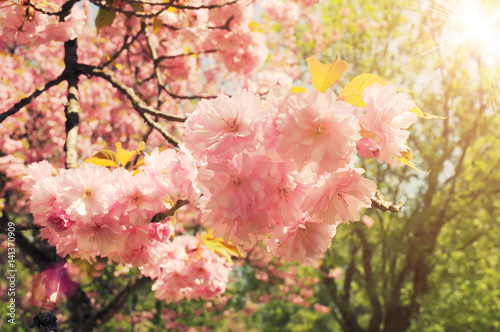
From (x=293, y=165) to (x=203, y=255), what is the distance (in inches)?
49.8

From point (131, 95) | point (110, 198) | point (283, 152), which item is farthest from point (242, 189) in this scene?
point (131, 95)

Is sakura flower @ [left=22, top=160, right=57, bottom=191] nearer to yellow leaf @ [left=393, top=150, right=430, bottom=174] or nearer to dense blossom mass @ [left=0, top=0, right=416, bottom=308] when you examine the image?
dense blossom mass @ [left=0, top=0, right=416, bottom=308]

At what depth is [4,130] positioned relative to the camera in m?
4.98

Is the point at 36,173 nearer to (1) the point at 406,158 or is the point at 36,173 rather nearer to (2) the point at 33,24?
(2) the point at 33,24

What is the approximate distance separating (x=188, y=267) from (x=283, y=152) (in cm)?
139

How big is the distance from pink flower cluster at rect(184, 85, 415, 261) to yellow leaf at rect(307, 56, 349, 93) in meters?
0.05

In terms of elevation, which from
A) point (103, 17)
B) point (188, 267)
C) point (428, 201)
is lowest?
point (188, 267)

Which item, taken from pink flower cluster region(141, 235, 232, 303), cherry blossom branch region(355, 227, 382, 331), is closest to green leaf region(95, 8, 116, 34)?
pink flower cluster region(141, 235, 232, 303)

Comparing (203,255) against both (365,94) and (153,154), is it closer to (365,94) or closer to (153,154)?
(153,154)

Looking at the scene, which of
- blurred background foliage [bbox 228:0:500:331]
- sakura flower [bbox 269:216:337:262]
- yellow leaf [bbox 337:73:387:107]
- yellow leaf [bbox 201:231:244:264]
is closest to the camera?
yellow leaf [bbox 337:73:387:107]

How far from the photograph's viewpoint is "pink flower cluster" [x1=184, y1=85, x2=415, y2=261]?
33.8 inches

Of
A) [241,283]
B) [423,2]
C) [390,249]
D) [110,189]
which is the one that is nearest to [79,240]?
[110,189]

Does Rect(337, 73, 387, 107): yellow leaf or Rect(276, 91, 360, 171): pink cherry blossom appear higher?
Rect(337, 73, 387, 107): yellow leaf

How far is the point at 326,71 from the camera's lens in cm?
90
